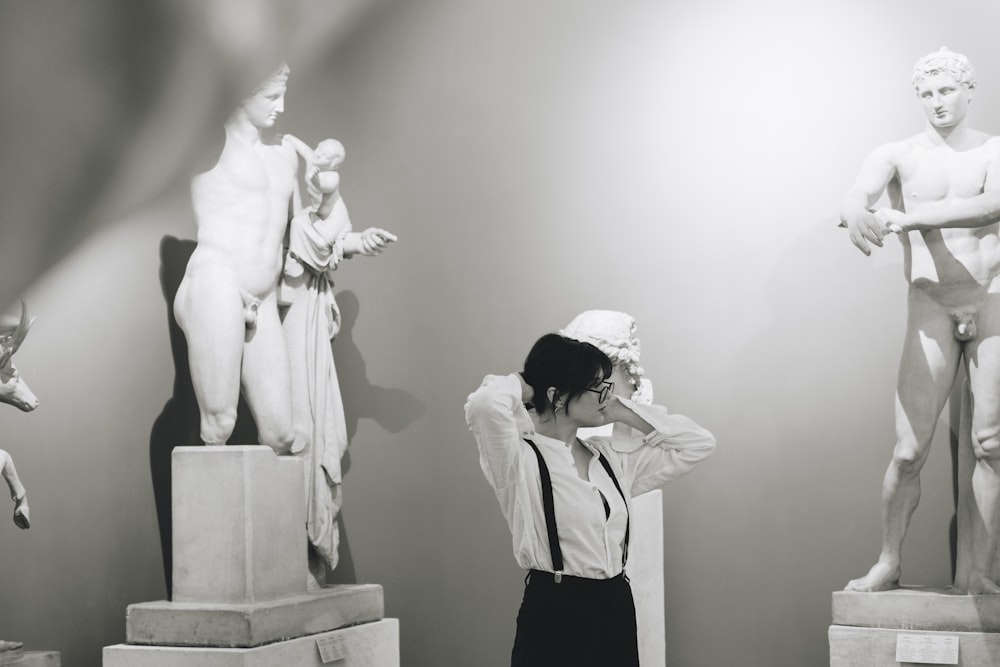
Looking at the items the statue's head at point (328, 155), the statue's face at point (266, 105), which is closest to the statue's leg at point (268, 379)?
the statue's head at point (328, 155)

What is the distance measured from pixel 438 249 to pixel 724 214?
4.55 ft

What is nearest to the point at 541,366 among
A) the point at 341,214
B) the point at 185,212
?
the point at 341,214

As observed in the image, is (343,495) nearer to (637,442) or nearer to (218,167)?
(218,167)

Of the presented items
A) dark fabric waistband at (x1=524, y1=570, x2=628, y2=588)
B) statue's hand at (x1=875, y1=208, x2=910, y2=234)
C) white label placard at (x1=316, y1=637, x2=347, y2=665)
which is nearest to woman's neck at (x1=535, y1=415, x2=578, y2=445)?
dark fabric waistband at (x1=524, y1=570, x2=628, y2=588)

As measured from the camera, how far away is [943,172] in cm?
440

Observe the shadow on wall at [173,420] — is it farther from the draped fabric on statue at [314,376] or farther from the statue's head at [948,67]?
the statue's head at [948,67]

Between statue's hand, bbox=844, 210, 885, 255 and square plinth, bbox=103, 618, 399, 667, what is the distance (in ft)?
7.82

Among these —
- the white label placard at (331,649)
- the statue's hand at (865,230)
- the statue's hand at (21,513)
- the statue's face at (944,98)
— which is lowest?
the white label placard at (331,649)

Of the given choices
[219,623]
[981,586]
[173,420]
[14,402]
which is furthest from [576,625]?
[173,420]

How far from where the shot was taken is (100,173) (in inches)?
12.8

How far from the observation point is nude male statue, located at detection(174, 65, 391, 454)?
4.39m

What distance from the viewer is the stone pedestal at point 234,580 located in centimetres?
414

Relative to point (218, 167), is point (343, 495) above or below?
below

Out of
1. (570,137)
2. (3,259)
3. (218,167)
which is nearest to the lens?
(3,259)
